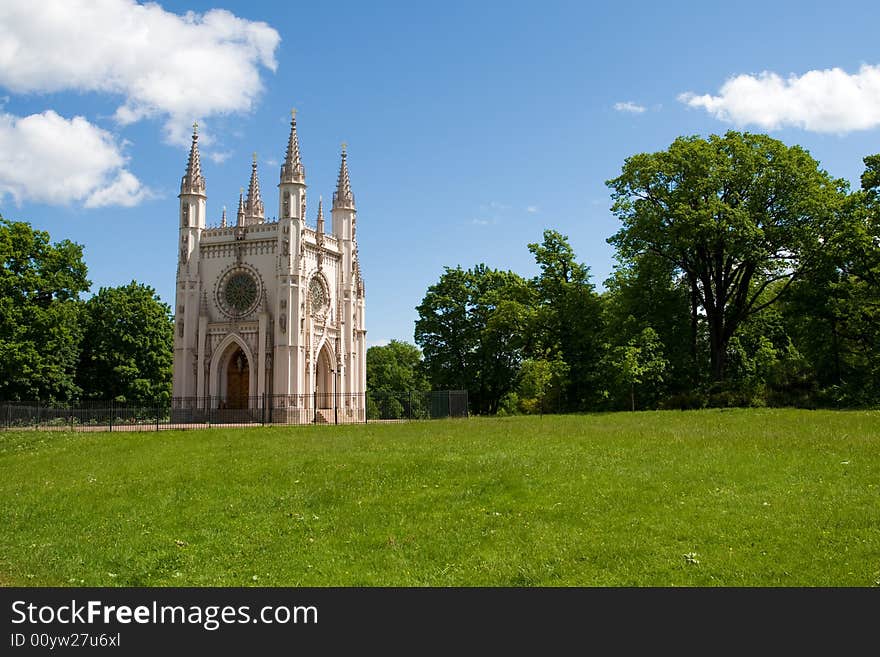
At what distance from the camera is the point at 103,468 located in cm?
2352

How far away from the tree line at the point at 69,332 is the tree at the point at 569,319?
28431mm

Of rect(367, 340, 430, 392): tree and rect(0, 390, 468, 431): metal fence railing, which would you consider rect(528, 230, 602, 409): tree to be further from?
rect(367, 340, 430, 392): tree

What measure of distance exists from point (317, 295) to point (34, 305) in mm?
16370

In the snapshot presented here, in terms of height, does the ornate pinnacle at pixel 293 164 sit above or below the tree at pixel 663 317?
above

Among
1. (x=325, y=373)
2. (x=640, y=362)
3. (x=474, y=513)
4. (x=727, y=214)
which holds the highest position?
(x=727, y=214)

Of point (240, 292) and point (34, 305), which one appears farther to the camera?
point (240, 292)

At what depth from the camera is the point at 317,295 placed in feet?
171

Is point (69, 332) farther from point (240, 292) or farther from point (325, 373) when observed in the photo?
point (325, 373)

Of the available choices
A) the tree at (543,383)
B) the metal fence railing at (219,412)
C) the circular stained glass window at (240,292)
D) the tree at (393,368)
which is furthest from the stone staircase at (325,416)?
the tree at (393,368)

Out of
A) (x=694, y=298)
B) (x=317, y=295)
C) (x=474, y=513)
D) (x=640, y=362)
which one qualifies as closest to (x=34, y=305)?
(x=317, y=295)

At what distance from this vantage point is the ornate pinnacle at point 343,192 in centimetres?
5544

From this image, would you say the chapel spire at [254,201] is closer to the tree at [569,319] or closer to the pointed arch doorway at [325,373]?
the pointed arch doorway at [325,373]

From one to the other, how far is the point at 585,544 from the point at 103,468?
52.3 feet
